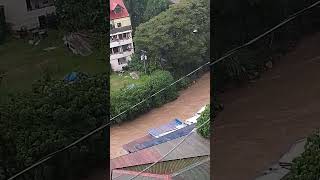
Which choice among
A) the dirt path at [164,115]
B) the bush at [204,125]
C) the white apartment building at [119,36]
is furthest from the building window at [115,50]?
the bush at [204,125]

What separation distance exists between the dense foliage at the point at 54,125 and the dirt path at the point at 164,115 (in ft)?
0.27

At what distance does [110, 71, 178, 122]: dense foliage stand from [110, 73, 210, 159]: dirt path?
0.09 feet

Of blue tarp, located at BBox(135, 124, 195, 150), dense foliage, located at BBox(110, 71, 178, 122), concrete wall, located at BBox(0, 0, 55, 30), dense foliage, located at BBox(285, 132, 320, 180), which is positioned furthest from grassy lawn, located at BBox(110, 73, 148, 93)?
dense foliage, located at BBox(285, 132, 320, 180)

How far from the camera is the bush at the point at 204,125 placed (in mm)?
2408

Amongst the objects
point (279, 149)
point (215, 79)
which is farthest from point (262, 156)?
point (215, 79)

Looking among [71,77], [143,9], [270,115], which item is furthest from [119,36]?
[270,115]

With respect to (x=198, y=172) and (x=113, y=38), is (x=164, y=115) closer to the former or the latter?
(x=198, y=172)

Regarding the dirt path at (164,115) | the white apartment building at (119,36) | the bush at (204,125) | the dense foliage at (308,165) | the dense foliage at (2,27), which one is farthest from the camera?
the bush at (204,125)

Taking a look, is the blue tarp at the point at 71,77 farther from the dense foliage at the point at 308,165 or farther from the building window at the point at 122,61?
the dense foliage at the point at 308,165

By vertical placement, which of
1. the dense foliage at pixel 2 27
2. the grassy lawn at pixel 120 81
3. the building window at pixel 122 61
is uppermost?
the dense foliage at pixel 2 27

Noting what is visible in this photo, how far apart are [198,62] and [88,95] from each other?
0.54 metres

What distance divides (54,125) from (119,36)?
42 centimetres

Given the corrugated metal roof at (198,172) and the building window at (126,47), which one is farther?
the corrugated metal roof at (198,172)

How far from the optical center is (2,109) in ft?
5.99
